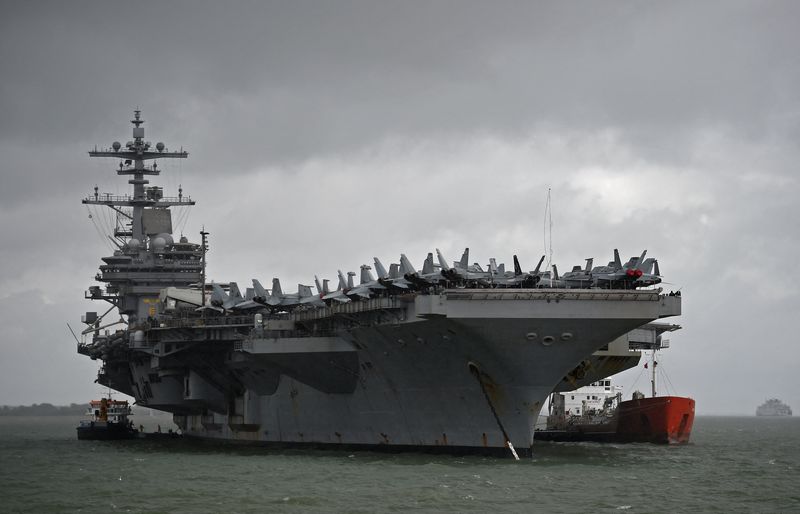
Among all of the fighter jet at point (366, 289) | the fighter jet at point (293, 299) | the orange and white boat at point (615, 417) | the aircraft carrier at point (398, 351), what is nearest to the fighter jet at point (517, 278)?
the aircraft carrier at point (398, 351)

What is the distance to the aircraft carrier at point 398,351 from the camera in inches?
1141

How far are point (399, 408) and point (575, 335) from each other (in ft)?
22.0

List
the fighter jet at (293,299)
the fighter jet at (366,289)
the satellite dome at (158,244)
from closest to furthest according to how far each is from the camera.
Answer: the fighter jet at (366,289) < the fighter jet at (293,299) < the satellite dome at (158,244)

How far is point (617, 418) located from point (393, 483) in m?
22.7

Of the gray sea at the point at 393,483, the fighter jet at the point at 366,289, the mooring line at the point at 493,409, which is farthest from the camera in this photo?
the fighter jet at the point at 366,289

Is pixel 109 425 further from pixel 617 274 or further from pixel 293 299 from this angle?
pixel 617 274

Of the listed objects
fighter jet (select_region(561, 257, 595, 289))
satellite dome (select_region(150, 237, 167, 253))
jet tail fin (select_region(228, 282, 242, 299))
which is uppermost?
satellite dome (select_region(150, 237, 167, 253))

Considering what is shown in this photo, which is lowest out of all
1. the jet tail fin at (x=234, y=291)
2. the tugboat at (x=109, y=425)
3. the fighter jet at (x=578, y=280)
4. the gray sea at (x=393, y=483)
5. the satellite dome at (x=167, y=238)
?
the gray sea at (x=393, y=483)

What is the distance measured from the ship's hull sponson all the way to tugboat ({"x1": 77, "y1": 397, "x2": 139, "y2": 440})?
15.2 metres

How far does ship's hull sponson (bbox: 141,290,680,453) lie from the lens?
28.6 meters

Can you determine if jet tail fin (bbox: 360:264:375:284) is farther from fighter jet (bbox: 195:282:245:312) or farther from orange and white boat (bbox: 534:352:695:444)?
orange and white boat (bbox: 534:352:695:444)

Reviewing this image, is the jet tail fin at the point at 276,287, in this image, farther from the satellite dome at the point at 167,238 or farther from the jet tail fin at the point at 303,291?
the satellite dome at the point at 167,238

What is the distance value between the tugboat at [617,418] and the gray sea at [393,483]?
6.89 metres

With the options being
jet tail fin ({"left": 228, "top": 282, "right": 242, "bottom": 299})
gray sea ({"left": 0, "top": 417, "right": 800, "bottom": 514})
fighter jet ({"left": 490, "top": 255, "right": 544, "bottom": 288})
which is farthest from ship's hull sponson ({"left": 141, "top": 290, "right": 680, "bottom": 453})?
jet tail fin ({"left": 228, "top": 282, "right": 242, "bottom": 299})
